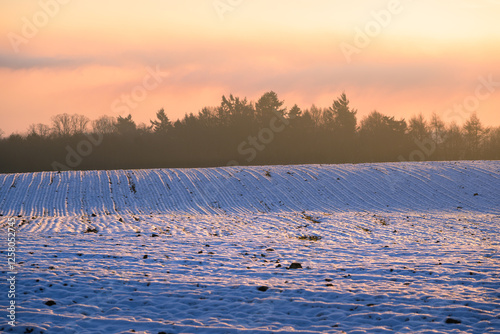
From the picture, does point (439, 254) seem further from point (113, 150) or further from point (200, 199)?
point (113, 150)

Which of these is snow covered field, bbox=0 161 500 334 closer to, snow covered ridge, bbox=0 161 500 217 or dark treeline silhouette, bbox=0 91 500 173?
snow covered ridge, bbox=0 161 500 217

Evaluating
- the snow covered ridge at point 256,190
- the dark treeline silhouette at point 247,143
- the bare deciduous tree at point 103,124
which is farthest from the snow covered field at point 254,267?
the bare deciduous tree at point 103,124

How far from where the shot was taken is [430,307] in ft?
31.2

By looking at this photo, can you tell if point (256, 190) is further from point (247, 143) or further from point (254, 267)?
point (247, 143)

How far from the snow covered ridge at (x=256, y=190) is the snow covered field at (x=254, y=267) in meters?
0.38

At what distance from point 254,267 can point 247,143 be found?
211 ft

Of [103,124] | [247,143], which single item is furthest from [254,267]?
[103,124]

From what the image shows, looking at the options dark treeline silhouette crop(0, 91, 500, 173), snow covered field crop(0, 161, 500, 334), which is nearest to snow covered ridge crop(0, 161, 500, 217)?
snow covered field crop(0, 161, 500, 334)

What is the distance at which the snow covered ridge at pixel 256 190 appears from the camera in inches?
1270

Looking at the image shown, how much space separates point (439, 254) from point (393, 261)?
248 centimetres

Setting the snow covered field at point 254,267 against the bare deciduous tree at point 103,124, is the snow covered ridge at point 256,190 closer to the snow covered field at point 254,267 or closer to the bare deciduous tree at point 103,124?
the snow covered field at point 254,267

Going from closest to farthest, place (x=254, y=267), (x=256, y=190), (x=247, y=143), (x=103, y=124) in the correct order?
(x=254, y=267), (x=256, y=190), (x=247, y=143), (x=103, y=124)

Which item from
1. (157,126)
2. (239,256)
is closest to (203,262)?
(239,256)

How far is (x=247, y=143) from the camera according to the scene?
253ft
